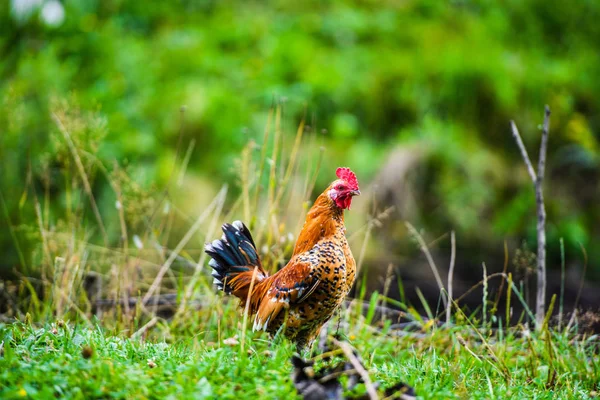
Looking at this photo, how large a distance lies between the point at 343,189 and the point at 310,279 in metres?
0.54

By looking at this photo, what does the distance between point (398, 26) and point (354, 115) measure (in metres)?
2.50

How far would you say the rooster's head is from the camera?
3273 millimetres

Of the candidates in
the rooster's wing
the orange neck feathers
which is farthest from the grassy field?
the orange neck feathers

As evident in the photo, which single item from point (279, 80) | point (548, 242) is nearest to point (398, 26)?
point (279, 80)

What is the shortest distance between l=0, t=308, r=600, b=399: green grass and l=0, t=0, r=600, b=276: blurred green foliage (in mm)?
3249

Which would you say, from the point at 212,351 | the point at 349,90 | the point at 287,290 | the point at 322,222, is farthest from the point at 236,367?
the point at 349,90

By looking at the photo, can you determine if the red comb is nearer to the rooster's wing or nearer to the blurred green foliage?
the rooster's wing

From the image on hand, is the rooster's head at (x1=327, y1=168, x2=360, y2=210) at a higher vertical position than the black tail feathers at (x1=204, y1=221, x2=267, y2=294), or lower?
higher

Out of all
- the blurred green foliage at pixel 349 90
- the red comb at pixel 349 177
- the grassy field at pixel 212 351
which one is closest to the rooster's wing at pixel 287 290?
the grassy field at pixel 212 351

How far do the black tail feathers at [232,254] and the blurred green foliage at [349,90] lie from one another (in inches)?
120

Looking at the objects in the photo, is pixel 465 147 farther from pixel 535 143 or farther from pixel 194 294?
pixel 194 294

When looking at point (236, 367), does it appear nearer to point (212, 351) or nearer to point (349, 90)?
point (212, 351)

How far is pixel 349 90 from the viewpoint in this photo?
8.25 meters

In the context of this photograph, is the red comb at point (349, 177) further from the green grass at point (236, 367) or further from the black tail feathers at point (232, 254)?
the green grass at point (236, 367)
